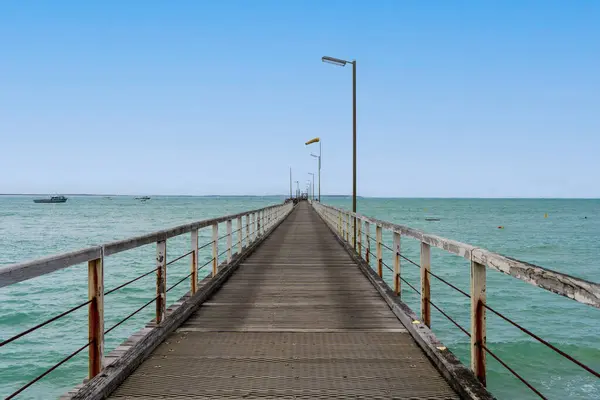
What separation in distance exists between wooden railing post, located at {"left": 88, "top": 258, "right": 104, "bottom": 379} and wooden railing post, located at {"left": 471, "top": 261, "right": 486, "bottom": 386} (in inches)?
110

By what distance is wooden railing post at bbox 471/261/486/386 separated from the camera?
339 cm

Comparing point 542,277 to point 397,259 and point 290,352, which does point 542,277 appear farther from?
point 397,259

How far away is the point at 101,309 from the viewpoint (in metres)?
3.55

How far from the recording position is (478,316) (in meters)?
3.40

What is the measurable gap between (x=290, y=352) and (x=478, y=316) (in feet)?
6.33

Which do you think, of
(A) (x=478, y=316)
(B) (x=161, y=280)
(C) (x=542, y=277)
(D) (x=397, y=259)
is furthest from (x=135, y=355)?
(D) (x=397, y=259)

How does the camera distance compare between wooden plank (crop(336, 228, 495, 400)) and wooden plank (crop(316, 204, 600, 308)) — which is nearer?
wooden plank (crop(316, 204, 600, 308))

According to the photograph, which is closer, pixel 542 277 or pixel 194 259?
pixel 542 277

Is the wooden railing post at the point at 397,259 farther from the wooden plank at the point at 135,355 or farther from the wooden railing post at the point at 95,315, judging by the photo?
the wooden railing post at the point at 95,315

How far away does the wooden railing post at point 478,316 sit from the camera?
11.1 feet

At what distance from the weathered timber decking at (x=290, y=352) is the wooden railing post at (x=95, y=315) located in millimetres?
296

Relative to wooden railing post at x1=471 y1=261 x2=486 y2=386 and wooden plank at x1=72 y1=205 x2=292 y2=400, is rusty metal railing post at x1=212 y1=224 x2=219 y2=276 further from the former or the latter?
wooden railing post at x1=471 y1=261 x2=486 y2=386

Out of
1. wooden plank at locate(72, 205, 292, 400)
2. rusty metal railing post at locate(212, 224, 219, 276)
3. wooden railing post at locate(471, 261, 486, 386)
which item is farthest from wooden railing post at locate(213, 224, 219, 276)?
wooden railing post at locate(471, 261, 486, 386)

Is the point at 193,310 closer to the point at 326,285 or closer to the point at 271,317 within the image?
the point at 271,317
